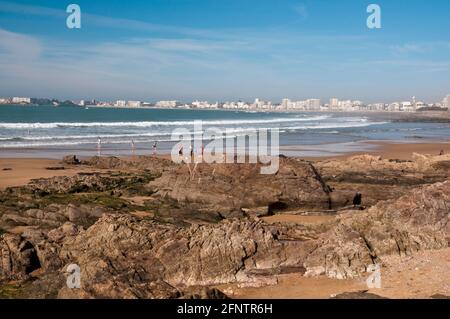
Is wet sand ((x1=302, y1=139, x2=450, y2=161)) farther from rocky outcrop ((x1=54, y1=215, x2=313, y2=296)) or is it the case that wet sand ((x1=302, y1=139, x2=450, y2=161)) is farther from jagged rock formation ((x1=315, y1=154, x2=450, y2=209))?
rocky outcrop ((x1=54, y1=215, x2=313, y2=296))

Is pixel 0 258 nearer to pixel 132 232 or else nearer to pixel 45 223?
pixel 132 232

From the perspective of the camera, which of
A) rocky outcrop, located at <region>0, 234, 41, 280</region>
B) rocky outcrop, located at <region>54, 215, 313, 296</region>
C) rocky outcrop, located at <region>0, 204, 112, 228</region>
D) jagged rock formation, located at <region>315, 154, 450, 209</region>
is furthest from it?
jagged rock formation, located at <region>315, 154, 450, 209</region>

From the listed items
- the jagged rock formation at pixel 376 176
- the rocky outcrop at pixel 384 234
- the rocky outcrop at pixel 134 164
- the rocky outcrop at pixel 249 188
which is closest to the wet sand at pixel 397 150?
the jagged rock formation at pixel 376 176
